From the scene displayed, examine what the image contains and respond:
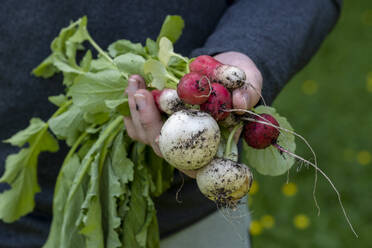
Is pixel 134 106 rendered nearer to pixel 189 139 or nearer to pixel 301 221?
pixel 189 139

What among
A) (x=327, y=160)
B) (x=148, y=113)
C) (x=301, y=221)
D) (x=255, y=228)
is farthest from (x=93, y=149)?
(x=327, y=160)

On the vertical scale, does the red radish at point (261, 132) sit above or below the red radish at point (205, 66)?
below

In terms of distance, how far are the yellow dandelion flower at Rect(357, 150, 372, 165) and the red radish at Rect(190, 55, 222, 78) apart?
1920 millimetres

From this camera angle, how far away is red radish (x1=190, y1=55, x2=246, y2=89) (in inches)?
34.7

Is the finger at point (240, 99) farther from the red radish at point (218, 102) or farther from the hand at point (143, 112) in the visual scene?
the hand at point (143, 112)

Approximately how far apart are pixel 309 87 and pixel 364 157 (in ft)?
2.77

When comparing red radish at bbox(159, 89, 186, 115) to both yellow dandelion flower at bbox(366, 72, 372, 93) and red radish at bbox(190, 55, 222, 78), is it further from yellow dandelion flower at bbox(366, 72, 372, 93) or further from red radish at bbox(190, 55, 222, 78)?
yellow dandelion flower at bbox(366, 72, 372, 93)

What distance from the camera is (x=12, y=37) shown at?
47.7 inches

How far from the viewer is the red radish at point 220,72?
881 millimetres

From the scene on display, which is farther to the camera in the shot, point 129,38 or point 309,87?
point 309,87

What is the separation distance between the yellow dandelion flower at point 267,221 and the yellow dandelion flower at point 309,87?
120cm

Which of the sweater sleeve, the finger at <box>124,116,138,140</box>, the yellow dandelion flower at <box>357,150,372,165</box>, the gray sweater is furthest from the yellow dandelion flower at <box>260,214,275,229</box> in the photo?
the finger at <box>124,116,138,140</box>

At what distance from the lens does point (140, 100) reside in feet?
3.06

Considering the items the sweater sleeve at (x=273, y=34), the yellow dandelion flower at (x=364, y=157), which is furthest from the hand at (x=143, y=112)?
the yellow dandelion flower at (x=364, y=157)
